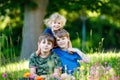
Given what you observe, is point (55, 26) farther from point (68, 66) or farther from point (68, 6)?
→ point (68, 6)

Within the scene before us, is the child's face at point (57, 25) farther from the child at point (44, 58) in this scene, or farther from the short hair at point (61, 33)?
the child at point (44, 58)

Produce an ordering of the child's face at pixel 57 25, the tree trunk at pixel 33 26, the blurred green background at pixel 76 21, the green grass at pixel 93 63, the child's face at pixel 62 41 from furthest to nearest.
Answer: the tree trunk at pixel 33 26, the blurred green background at pixel 76 21, the child's face at pixel 57 25, the child's face at pixel 62 41, the green grass at pixel 93 63

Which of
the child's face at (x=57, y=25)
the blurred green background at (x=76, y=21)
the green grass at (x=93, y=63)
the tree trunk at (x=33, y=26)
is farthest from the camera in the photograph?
A: the tree trunk at (x=33, y=26)

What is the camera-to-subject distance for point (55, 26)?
23.8 ft

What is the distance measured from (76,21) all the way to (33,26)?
7077 millimetres

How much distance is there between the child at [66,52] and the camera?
7.00m

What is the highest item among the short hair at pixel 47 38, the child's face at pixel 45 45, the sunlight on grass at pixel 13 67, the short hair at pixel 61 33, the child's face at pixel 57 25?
the child's face at pixel 57 25

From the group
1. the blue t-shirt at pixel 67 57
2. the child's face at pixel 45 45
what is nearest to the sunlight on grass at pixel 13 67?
the child's face at pixel 45 45

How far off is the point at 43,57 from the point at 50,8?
20.3ft

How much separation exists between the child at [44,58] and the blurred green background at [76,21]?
309mm

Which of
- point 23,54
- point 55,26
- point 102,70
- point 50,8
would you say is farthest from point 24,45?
point 102,70

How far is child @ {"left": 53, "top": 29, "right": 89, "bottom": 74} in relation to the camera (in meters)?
7.00

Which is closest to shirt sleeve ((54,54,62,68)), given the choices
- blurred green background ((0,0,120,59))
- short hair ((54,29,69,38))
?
short hair ((54,29,69,38))

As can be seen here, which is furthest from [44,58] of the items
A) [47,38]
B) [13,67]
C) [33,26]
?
[33,26]
